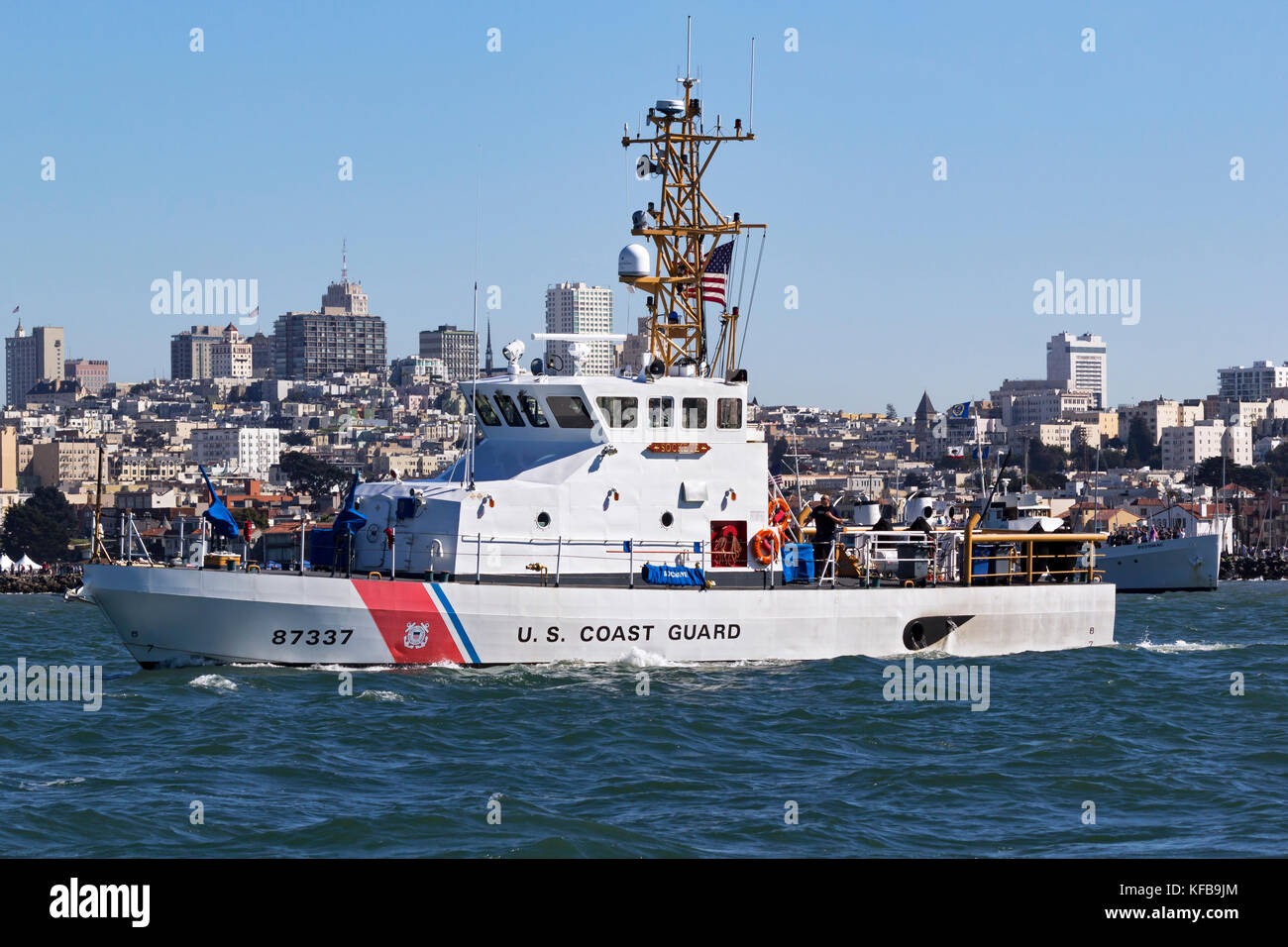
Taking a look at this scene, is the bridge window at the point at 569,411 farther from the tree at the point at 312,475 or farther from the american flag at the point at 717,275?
the tree at the point at 312,475

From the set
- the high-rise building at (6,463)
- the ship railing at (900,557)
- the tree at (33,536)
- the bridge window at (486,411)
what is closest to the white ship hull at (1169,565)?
the ship railing at (900,557)

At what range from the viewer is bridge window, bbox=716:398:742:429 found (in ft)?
90.2

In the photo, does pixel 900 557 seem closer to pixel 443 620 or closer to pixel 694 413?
pixel 694 413

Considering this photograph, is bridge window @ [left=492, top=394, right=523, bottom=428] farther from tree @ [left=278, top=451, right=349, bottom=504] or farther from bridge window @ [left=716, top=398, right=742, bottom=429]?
tree @ [left=278, top=451, right=349, bottom=504]

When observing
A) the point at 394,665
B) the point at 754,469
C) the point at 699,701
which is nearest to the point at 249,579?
the point at 394,665

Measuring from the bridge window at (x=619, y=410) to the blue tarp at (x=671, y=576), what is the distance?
2.66 m

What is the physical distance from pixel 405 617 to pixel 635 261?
898 centimetres

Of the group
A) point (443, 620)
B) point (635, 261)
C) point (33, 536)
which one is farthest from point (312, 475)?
point (443, 620)

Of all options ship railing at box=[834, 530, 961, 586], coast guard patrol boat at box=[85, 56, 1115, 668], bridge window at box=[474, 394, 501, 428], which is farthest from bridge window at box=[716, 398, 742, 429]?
bridge window at box=[474, 394, 501, 428]

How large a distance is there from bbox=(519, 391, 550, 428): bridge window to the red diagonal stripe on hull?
14.2ft

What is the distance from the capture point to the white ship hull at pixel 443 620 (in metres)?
23.6

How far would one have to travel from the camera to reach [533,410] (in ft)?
88.0

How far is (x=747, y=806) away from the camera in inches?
628
